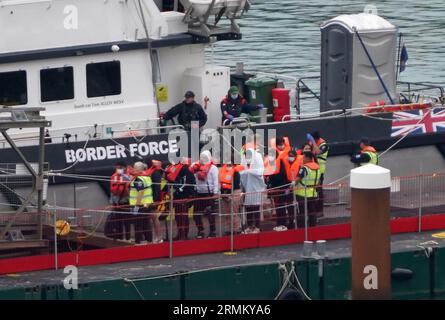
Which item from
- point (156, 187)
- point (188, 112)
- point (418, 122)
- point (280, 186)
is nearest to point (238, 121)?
point (188, 112)

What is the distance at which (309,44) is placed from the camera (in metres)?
49.2

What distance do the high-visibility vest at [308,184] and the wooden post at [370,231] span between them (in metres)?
4.03

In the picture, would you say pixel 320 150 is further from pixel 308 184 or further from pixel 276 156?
pixel 308 184

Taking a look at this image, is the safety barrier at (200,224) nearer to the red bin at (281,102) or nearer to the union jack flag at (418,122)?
the union jack flag at (418,122)

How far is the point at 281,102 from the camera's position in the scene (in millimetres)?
26922

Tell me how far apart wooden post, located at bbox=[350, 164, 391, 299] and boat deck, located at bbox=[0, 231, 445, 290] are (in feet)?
10.9

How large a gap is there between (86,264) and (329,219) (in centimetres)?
386

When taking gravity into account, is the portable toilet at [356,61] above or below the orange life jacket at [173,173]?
above

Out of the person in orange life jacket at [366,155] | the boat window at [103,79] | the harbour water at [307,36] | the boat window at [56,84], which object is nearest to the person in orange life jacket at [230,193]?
the person in orange life jacket at [366,155]

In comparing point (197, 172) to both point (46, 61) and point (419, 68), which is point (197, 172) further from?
point (419, 68)

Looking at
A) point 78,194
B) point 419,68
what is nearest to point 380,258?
point 78,194

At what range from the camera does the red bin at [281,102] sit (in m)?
26.9

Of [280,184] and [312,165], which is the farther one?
[280,184]

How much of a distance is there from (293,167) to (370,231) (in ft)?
15.2
